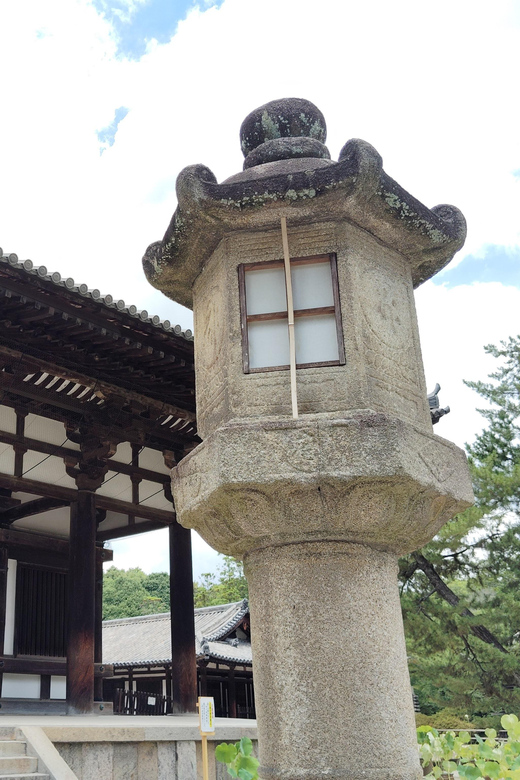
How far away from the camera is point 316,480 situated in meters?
3.24

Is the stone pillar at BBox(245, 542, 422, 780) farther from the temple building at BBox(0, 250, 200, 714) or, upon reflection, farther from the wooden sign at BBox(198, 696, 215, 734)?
the temple building at BBox(0, 250, 200, 714)

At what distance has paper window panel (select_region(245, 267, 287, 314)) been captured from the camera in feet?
12.5

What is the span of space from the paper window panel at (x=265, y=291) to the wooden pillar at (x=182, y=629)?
22.9 feet

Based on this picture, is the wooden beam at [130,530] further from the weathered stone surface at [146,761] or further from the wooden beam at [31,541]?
the weathered stone surface at [146,761]

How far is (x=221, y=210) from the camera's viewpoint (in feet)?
12.2

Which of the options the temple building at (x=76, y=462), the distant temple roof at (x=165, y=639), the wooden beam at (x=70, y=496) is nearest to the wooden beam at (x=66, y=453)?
the temple building at (x=76, y=462)

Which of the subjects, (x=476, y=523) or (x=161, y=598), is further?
(x=161, y=598)

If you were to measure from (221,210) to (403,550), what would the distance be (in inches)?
77.4

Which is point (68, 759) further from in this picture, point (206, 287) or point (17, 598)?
point (17, 598)

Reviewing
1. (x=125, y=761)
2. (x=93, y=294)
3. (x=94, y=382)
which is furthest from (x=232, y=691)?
(x=93, y=294)

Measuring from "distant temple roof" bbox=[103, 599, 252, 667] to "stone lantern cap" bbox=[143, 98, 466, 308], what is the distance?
1774 centimetres

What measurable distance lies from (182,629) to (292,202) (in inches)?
307

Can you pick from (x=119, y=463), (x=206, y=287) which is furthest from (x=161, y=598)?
(x=206, y=287)

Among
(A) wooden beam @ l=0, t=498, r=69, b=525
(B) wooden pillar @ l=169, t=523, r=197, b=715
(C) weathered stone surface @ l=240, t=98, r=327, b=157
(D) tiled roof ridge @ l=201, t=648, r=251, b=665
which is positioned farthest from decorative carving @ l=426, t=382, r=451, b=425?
(D) tiled roof ridge @ l=201, t=648, r=251, b=665
